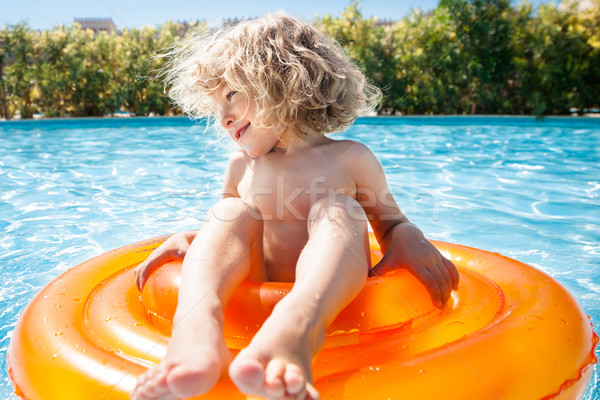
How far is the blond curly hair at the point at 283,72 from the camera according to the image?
68.8 inches

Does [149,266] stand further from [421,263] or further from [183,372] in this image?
[421,263]

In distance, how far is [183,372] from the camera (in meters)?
1.03

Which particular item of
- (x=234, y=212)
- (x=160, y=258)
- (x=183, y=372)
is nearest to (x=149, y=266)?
(x=160, y=258)

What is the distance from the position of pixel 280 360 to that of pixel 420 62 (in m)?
12.7

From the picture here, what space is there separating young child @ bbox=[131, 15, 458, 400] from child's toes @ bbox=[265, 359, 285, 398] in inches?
7.9

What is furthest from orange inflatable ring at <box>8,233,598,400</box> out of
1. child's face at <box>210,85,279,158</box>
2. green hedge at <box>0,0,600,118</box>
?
green hedge at <box>0,0,600,118</box>

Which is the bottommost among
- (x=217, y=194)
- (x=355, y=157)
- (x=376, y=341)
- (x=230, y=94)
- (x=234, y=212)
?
(x=217, y=194)

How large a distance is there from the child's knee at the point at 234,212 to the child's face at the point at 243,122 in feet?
0.96

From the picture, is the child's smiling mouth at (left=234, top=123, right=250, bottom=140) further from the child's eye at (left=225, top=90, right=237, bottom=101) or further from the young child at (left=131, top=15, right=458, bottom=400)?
the child's eye at (left=225, top=90, right=237, bottom=101)

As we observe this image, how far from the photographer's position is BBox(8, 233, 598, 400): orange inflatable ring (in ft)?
4.12

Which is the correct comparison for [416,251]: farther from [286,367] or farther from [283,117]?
[286,367]

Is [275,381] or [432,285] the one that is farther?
[432,285]

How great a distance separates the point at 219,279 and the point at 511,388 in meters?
0.82

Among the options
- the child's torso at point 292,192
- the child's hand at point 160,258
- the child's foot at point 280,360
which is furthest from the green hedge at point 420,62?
the child's foot at point 280,360
